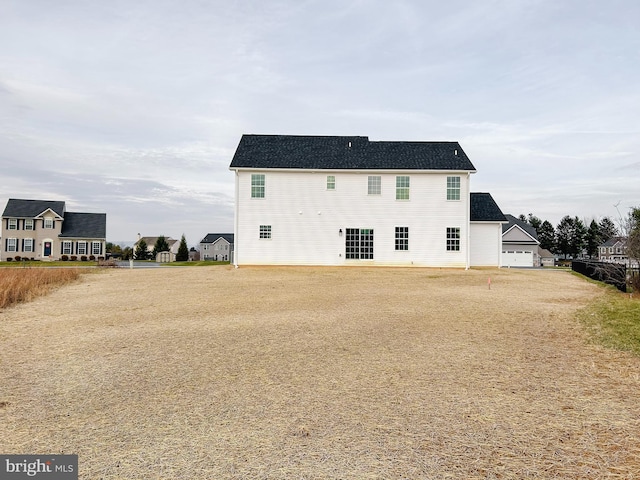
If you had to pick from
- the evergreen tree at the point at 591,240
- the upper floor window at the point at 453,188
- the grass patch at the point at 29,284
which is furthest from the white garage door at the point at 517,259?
the evergreen tree at the point at 591,240

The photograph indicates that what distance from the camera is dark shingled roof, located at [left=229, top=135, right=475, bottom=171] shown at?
2984cm

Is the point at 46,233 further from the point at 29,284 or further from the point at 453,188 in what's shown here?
the point at 453,188

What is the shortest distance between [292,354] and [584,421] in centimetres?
464

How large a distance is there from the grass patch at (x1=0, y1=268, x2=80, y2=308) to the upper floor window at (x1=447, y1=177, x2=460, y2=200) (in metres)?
22.5

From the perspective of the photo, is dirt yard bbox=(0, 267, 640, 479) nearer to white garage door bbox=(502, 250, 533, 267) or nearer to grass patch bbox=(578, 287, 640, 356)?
grass patch bbox=(578, 287, 640, 356)

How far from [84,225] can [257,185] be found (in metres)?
34.4

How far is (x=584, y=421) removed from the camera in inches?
209

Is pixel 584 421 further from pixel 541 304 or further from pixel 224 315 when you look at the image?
pixel 541 304

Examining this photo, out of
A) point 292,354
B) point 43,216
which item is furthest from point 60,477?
point 43,216

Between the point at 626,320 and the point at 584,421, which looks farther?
the point at 626,320

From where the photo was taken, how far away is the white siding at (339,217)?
29438mm

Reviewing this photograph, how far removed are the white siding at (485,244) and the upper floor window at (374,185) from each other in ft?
25.6

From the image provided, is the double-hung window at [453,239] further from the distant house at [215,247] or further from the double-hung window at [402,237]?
the distant house at [215,247]

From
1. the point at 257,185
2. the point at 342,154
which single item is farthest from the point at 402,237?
the point at 257,185
